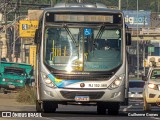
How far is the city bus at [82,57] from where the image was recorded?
72.9 feet

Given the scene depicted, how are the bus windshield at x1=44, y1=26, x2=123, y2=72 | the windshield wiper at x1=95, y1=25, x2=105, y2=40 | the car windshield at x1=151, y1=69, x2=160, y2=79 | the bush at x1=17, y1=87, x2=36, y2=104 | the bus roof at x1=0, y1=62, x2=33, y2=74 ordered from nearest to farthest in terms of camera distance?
the bus windshield at x1=44, y1=26, x2=123, y2=72, the windshield wiper at x1=95, y1=25, x2=105, y2=40, the car windshield at x1=151, y1=69, x2=160, y2=79, the bush at x1=17, y1=87, x2=36, y2=104, the bus roof at x1=0, y1=62, x2=33, y2=74

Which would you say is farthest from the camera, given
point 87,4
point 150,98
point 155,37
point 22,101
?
point 155,37

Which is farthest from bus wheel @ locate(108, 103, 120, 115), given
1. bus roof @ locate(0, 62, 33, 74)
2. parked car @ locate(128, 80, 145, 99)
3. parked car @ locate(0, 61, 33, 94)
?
bus roof @ locate(0, 62, 33, 74)

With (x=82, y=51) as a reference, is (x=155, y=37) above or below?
below

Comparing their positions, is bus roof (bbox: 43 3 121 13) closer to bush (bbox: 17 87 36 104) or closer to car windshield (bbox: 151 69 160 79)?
car windshield (bbox: 151 69 160 79)

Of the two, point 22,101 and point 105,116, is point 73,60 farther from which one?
point 22,101

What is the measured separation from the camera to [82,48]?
885 inches

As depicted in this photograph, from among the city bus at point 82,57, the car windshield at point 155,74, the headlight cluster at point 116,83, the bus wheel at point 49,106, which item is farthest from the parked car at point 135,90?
the headlight cluster at point 116,83

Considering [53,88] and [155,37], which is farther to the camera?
[155,37]

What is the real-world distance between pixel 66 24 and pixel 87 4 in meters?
1.59

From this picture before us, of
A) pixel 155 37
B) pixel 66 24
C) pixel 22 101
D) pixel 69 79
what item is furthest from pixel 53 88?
pixel 155 37

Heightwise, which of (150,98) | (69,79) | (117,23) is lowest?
(150,98)

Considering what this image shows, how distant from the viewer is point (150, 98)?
27484 millimetres

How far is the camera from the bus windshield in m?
22.4
